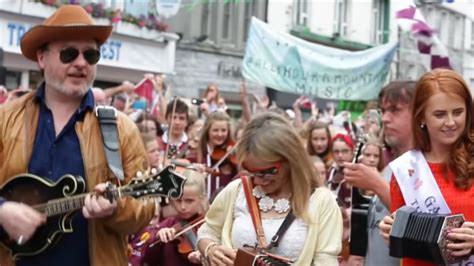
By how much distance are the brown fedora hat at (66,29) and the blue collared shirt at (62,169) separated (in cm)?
42

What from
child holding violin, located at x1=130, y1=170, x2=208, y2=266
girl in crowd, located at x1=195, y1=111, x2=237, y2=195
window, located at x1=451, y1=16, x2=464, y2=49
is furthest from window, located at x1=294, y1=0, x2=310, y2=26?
child holding violin, located at x1=130, y1=170, x2=208, y2=266

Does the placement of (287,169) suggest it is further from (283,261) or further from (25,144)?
(25,144)

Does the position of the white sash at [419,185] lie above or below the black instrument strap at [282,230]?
above

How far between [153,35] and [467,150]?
53.2ft

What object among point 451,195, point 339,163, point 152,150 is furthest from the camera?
point 339,163

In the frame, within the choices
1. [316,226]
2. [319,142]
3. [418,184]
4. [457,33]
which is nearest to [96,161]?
[316,226]

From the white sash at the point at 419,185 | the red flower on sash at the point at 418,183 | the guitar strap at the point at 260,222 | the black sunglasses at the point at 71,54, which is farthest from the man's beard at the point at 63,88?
the red flower on sash at the point at 418,183

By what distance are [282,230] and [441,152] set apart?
81 cm

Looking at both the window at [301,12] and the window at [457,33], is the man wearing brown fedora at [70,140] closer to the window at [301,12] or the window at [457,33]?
the window at [457,33]

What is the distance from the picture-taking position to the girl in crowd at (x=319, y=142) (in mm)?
8719

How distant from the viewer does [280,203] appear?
12.6ft

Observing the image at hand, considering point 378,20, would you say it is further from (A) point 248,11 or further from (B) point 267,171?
(B) point 267,171

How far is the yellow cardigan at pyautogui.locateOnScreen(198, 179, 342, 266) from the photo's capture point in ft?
12.2

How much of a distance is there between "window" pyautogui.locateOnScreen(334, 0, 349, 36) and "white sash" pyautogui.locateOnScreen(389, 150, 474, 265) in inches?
925
